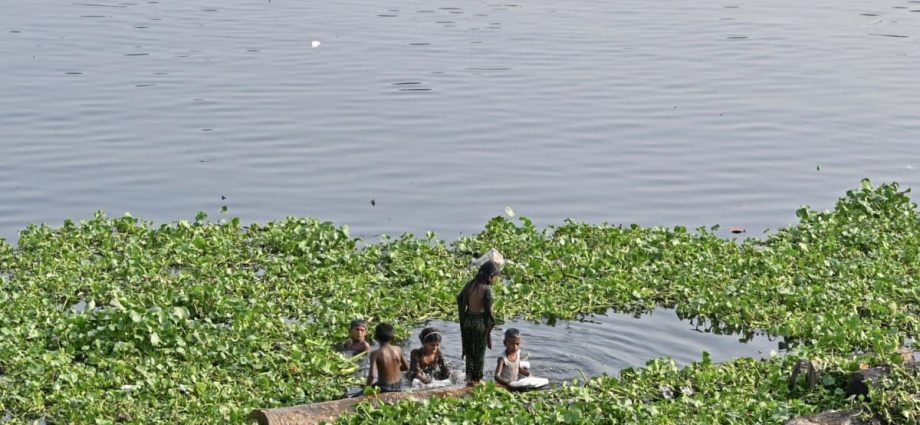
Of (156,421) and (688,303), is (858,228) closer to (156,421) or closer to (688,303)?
(688,303)

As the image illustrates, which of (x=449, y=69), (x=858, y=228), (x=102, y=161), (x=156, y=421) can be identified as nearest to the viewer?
(x=156, y=421)

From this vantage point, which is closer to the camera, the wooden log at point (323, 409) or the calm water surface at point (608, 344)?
the wooden log at point (323, 409)

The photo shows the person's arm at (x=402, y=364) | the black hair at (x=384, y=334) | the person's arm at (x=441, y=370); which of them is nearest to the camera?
the black hair at (x=384, y=334)

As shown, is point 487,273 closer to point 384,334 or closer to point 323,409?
point 384,334

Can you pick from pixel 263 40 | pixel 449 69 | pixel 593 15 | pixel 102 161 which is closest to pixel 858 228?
pixel 102 161

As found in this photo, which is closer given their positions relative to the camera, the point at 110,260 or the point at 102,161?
the point at 110,260

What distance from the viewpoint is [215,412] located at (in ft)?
42.0

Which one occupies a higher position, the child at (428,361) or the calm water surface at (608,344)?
the child at (428,361)

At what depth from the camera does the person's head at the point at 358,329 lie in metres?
15.0

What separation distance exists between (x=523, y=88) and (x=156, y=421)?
69.0 ft

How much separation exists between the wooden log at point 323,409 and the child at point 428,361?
35.7 inches

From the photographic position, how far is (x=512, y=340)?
46.8ft

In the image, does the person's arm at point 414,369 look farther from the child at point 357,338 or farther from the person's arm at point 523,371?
the person's arm at point 523,371

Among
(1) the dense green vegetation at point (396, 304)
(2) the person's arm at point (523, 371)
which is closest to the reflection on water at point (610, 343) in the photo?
(1) the dense green vegetation at point (396, 304)
